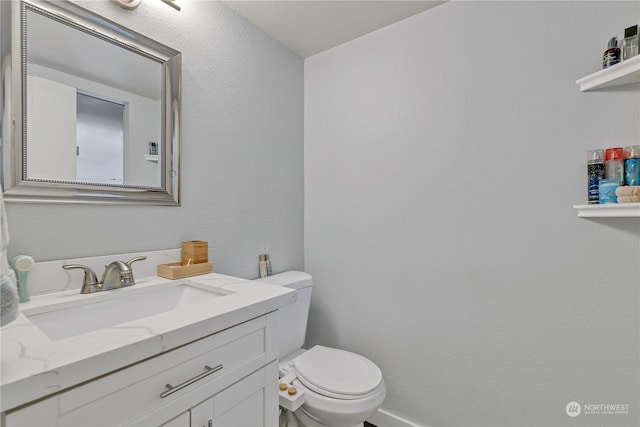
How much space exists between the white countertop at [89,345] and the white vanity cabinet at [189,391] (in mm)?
29

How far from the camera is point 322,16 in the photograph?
1.61 m

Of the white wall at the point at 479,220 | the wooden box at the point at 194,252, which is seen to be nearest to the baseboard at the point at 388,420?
the white wall at the point at 479,220

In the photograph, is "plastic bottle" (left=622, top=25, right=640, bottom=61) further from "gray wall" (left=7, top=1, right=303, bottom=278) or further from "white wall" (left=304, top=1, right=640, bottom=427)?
"gray wall" (left=7, top=1, right=303, bottom=278)

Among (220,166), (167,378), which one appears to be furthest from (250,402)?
(220,166)

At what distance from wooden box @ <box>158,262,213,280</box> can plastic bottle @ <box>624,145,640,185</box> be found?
1.67 m

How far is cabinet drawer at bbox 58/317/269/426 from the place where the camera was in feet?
1.89

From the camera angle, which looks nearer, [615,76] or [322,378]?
[615,76]

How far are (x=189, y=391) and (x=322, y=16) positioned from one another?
181 cm

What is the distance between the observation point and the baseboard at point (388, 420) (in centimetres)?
159

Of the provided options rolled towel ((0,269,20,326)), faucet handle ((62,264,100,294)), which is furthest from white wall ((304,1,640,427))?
rolled towel ((0,269,20,326))

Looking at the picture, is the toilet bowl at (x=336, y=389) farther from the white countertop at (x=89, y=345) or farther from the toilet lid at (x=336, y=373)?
the white countertop at (x=89, y=345)

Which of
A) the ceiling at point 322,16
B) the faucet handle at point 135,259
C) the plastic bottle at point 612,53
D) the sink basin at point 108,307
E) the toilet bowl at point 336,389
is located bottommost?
the toilet bowl at point 336,389

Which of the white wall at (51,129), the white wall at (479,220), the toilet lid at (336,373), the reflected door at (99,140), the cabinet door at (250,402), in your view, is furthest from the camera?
the toilet lid at (336,373)

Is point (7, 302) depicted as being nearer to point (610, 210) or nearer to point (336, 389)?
point (336, 389)
